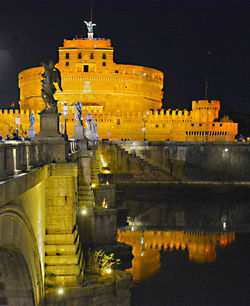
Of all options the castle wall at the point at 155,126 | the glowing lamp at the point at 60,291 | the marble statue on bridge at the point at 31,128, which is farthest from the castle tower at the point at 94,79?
the glowing lamp at the point at 60,291

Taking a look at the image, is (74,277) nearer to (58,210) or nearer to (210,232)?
(58,210)

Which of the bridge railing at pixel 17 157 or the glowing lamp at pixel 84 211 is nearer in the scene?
the bridge railing at pixel 17 157

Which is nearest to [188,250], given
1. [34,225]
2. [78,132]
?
[78,132]

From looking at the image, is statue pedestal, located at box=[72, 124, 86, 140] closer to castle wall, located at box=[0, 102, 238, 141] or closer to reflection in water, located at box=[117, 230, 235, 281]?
reflection in water, located at box=[117, 230, 235, 281]

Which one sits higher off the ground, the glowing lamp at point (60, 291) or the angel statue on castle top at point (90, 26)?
the angel statue on castle top at point (90, 26)

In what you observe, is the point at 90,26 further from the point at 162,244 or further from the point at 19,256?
the point at 19,256

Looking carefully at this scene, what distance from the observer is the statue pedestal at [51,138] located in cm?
941

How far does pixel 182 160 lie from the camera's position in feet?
142

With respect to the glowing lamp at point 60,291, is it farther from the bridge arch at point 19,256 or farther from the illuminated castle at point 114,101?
the illuminated castle at point 114,101

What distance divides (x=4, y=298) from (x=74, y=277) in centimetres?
244

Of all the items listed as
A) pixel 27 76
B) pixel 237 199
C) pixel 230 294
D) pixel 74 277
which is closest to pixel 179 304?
pixel 230 294

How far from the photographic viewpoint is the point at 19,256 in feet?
22.6

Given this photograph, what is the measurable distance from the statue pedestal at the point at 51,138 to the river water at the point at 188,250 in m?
6.85

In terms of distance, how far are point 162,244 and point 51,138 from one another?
44.3 ft
